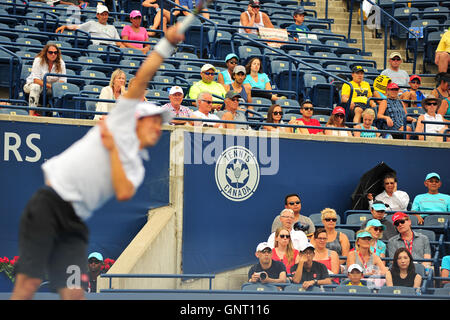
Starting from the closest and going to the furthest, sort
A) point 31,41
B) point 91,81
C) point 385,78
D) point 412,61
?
point 91,81, point 31,41, point 385,78, point 412,61

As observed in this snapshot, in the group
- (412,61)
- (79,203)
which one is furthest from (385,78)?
(79,203)

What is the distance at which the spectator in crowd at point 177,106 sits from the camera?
11750mm

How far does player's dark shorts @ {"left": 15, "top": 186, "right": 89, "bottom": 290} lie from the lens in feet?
15.6

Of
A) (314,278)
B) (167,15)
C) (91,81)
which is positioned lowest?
(314,278)

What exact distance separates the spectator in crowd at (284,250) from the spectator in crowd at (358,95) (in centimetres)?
381

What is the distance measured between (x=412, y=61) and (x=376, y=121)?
5.01 meters

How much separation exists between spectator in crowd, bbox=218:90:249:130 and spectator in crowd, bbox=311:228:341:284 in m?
2.44

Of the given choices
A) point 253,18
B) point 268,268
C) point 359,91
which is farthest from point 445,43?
point 268,268

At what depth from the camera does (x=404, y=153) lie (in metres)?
13.4

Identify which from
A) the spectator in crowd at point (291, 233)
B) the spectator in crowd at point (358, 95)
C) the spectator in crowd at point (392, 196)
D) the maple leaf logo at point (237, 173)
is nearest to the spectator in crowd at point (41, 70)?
the maple leaf logo at point (237, 173)

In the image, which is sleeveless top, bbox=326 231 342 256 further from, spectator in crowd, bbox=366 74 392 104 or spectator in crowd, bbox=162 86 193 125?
spectator in crowd, bbox=366 74 392 104

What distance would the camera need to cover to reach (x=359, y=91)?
573 inches

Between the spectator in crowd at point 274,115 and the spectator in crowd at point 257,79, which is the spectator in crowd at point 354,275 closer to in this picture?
the spectator in crowd at point 274,115

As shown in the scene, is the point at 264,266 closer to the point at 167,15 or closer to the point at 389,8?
the point at 167,15
